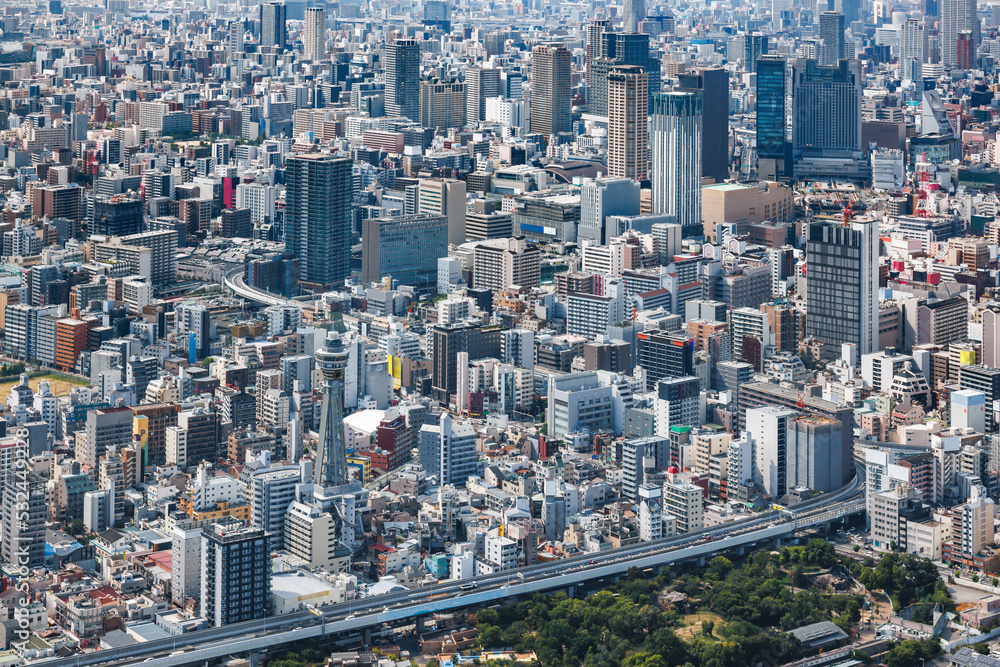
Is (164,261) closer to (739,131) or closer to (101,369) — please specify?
(101,369)

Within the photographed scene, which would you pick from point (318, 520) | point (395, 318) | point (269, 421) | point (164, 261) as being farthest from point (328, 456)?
point (164, 261)

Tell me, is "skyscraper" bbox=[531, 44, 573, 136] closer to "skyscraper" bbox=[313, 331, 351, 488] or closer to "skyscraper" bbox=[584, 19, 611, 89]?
"skyscraper" bbox=[584, 19, 611, 89]

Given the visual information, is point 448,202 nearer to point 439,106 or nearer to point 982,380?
point 982,380

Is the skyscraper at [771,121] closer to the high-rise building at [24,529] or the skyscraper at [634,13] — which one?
the high-rise building at [24,529]

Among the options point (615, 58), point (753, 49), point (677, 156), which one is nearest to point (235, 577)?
point (677, 156)

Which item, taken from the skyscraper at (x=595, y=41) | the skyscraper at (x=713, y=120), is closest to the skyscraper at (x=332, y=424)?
the skyscraper at (x=713, y=120)

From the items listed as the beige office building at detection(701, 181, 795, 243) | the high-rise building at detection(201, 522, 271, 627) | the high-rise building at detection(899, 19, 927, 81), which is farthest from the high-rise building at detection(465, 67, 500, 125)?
the high-rise building at detection(201, 522, 271, 627)

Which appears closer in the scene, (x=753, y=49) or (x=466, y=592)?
(x=466, y=592)
